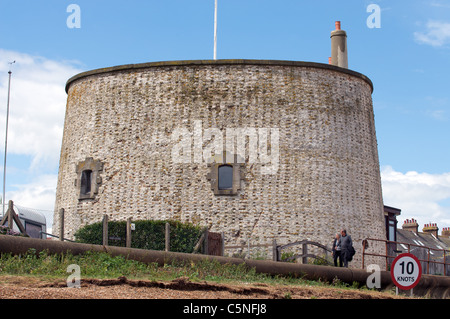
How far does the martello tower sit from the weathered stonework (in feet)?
0.14

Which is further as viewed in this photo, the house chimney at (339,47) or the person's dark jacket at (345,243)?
the house chimney at (339,47)

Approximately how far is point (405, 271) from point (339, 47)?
20168mm

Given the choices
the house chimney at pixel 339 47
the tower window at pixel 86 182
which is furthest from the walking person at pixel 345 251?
the house chimney at pixel 339 47

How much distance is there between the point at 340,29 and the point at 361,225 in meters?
10.2

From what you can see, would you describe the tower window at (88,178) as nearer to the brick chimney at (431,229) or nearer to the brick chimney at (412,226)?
the brick chimney at (412,226)

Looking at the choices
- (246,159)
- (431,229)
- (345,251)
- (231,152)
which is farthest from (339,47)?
(431,229)

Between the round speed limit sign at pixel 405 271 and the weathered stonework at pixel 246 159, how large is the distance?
502 inches

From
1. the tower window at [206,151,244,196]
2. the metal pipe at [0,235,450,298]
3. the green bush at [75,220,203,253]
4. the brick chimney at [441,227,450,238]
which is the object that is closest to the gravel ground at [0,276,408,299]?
the metal pipe at [0,235,450,298]

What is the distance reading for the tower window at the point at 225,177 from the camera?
89.7 feet

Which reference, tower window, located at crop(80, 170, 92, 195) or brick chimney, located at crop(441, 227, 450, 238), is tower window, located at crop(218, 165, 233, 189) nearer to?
tower window, located at crop(80, 170, 92, 195)

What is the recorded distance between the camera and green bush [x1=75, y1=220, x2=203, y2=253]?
24.3 metres

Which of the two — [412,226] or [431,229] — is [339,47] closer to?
[412,226]
